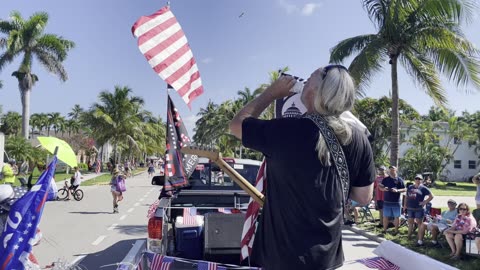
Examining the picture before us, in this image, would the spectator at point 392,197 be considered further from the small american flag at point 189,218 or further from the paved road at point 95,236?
the small american flag at point 189,218

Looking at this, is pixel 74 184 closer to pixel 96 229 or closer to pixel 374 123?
pixel 96 229

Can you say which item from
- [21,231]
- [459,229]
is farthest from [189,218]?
[459,229]

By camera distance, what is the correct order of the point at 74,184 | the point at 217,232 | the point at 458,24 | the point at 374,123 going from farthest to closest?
the point at 374,123 < the point at 74,184 < the point at 458,24 < the point at 217,232

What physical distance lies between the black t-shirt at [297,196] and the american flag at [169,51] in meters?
2.60

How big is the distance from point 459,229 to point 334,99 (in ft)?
27.0

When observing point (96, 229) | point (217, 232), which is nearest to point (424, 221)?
point (217, 232)

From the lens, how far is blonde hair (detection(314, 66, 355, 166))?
1.91 m

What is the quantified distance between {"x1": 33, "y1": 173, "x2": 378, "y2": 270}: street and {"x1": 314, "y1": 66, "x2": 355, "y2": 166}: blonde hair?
3.43 meters

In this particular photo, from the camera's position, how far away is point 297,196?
1873 mm

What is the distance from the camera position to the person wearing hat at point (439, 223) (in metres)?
9.66

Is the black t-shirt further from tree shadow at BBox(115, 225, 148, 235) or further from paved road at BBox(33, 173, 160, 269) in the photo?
tree shadow at BBox(115, 225, 148, 235)

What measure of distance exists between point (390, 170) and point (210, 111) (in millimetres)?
54623

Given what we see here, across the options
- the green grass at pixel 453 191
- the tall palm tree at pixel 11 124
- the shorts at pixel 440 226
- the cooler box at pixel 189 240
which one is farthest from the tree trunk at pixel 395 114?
the tall palm tree at pixel 11 124

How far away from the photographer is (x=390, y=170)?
12000mm
